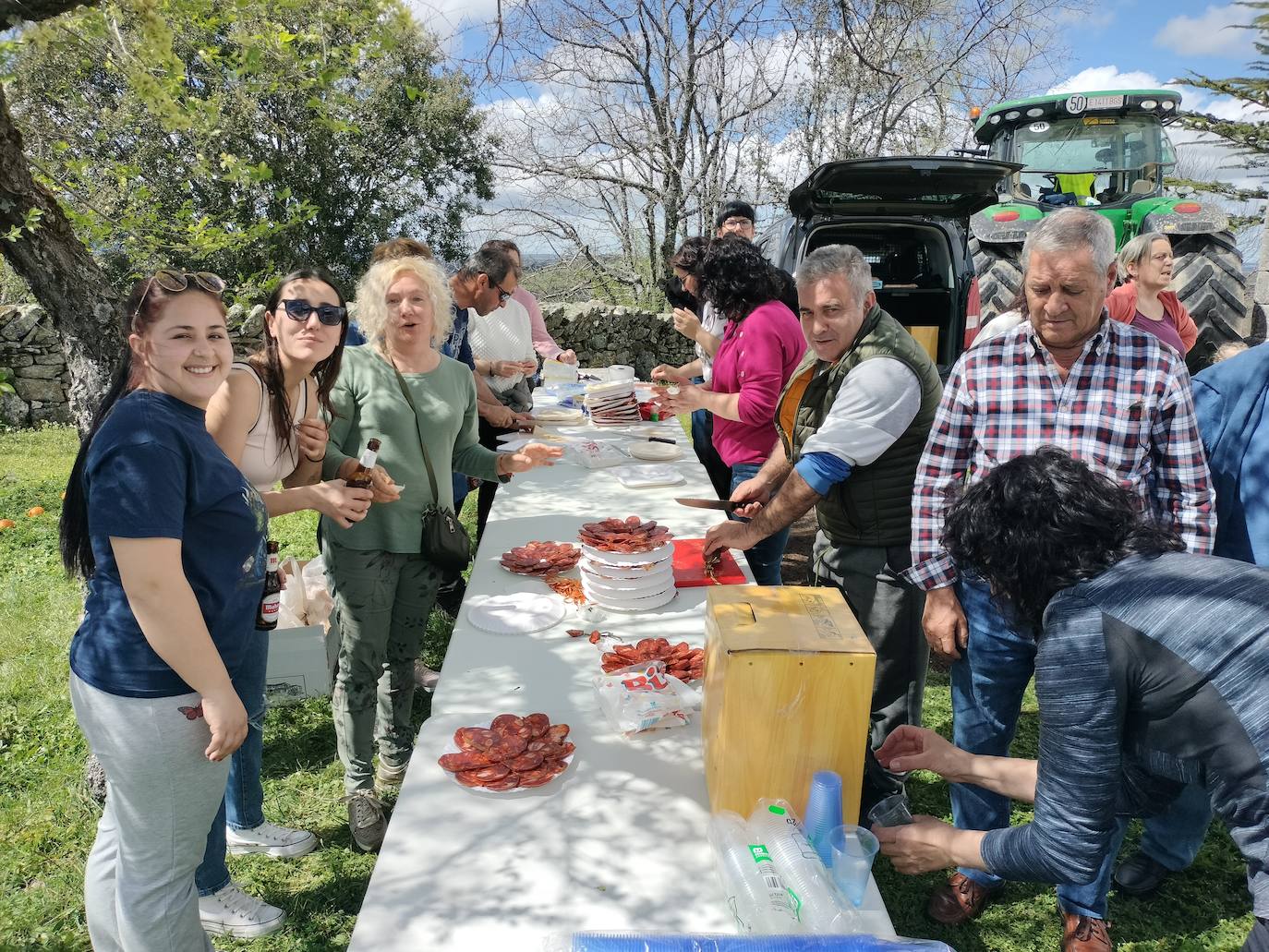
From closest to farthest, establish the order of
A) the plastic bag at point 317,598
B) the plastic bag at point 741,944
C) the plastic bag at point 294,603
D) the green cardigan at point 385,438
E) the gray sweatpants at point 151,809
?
the plastic bag at point 741,944
the gray sweatpants at point 151,809
the green cardigan at point 385,438
the plastic bag at point 294,603
the plastic bag at point 317,598

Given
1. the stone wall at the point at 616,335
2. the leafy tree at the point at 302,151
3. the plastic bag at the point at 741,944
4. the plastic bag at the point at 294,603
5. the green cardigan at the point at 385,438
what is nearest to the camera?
the plastic bag at the point at 741,944

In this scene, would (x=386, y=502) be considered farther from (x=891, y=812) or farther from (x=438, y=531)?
(x=891, y=812)

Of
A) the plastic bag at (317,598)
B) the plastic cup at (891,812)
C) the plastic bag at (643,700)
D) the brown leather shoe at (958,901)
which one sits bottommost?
the brown leather shoe at (958,901)

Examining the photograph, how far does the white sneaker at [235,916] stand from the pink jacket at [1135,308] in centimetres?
365

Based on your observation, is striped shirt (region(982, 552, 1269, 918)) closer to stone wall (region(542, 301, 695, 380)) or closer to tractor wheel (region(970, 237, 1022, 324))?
tractor wheel (region(970, 237, 1022, 324))

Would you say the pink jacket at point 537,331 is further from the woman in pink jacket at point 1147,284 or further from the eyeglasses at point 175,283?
the eyeglasses at point 175,283

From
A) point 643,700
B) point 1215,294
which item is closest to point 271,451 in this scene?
point 643,700

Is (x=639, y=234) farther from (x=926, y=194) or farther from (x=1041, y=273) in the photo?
(x=1041, y=273)

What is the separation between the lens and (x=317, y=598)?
359 cm

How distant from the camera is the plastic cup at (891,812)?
234 cm

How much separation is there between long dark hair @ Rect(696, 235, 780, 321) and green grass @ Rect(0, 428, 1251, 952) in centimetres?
191

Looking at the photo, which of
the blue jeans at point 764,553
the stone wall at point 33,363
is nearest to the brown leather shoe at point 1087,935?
the blue jeans at point 764,553

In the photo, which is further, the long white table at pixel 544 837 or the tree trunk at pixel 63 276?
the tree trunk at pixel 63 276

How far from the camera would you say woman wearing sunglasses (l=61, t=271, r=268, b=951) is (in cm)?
152
